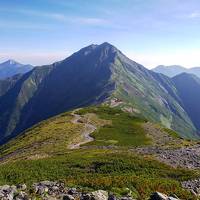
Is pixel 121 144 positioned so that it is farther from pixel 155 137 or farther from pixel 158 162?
pixel 158 162

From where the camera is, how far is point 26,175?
5409cm

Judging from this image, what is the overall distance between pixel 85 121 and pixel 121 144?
1788 inches

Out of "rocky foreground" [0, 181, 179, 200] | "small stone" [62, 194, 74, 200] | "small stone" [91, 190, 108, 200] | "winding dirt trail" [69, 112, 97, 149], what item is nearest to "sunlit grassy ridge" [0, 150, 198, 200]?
"rocky foreground" [0, 181, 179, 200]

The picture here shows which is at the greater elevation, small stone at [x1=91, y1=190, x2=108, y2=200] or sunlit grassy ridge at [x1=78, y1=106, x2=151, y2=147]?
small stone at [x1=91, y1=190, x2=108, y2=200]

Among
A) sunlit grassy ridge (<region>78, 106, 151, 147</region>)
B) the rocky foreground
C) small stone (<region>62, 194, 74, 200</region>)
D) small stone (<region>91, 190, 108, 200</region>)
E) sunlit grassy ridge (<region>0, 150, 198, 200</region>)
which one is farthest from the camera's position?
sunlit grassy ridge (<region>78, 106, 151, 147</region>)

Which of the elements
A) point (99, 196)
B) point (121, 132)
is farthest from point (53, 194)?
point (121, 132)

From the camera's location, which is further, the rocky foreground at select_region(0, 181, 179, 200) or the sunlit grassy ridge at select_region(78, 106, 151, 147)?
the sunlit grassy ridge at select_region(78, 106, 151, 147)

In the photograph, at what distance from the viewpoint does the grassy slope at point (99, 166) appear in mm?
40094

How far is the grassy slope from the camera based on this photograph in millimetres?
40094

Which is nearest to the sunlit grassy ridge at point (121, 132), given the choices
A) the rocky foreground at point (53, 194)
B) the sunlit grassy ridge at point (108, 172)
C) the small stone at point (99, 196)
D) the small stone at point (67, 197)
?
the sunlit grassy ridge at point (108, 172)

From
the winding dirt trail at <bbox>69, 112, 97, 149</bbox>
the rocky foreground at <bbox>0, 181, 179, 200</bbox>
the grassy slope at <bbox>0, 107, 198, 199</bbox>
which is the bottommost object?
the winding dirt trail at <bbox>69, 112, 97, 149</bbox>

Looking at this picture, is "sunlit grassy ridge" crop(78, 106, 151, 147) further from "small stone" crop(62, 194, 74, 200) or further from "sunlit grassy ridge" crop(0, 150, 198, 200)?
"small stone" crop(62, 194, 74, 200)

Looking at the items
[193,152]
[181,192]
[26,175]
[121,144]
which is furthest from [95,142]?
[181,192]

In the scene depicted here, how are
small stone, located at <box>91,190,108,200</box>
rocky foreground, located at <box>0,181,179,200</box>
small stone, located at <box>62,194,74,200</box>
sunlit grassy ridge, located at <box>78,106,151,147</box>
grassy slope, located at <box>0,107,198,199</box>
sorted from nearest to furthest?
rocky foreground, located at <box>0,181,179,200</box> < small stone, located at <box>91,190,108,200</box> < small stone, located at <box>62,194,74,200</box> < grassy slope, located at <box>0,107,198,199</box> < sunlit grassy ridge, located at <box>78,106,151,147</box>
